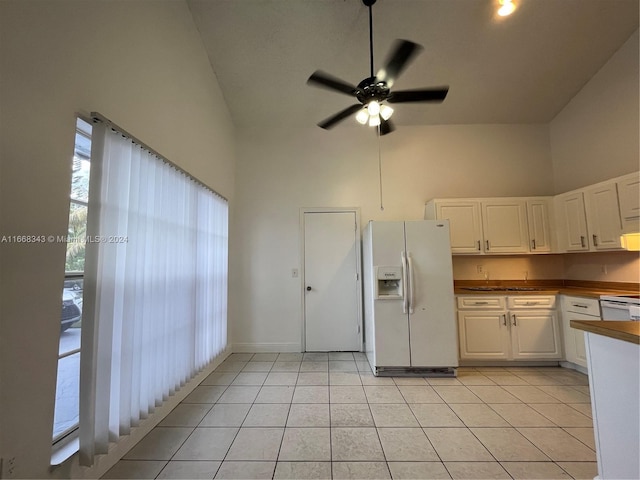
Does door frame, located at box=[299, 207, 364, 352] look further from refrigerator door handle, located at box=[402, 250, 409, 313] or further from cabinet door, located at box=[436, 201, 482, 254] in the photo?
cabinet door, located at box=[436, 201, 482, 254]

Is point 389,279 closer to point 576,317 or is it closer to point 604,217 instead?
→ point 576,317

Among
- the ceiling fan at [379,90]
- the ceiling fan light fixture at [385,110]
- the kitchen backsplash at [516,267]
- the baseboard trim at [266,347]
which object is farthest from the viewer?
the baseboard trim at [266,347]

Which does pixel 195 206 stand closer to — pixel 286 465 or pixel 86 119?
pixel 86 119

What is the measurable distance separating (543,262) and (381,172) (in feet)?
8.91

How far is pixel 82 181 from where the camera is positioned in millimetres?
1585

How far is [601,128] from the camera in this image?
3264 millimetres

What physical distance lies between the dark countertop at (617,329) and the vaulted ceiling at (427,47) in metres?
3.06

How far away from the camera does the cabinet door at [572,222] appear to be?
10.6 ft

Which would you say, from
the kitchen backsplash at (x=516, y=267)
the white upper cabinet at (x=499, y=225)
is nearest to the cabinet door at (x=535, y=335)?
the kitchen backsplash at (x=516, y=267)

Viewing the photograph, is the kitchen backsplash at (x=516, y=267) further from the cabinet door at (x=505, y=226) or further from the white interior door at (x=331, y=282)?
the white interior door at (x=331, y=282)

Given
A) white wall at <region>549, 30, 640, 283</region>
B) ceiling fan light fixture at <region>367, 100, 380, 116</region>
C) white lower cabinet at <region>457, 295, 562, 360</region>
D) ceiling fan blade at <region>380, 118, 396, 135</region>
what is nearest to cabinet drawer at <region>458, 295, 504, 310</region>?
white lower cabinet at <region>457, 295, 562, 360</region>

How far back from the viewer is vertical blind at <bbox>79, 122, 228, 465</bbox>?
1490 millimetres

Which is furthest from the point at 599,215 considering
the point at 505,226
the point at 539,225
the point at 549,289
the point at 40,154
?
the point at 40,154

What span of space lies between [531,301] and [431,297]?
53.0 inches
